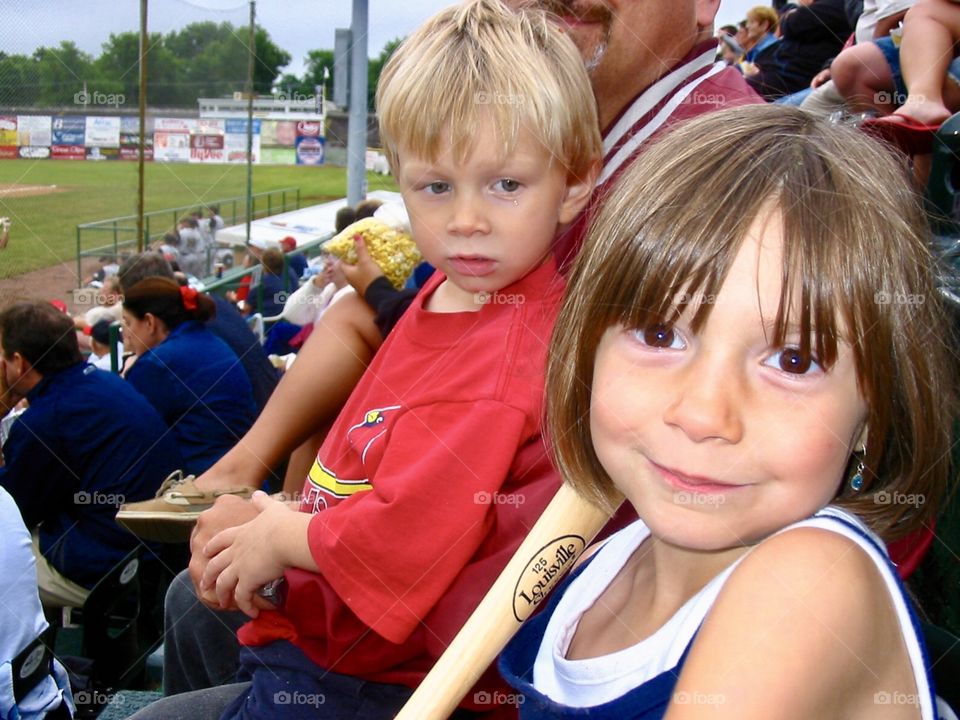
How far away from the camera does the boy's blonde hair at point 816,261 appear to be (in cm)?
80

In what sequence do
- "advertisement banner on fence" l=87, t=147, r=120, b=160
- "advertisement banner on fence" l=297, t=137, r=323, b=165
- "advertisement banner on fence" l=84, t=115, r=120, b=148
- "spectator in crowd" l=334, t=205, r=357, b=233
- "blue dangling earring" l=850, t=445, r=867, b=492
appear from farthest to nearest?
"advertisement banner on fence" l=297, t=137, r=323, b=165, "advertisement banner on fence" l=87, t=147, r=120, b=160, "spectator in crowd" l=334, t=205, r=357, b=233, "advertisement banner on fence" l=84, t=115, r=120, b=148, "blue dangling earring" l=850, t=445, r=867, b=492

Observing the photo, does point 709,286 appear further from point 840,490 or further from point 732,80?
point 732,80

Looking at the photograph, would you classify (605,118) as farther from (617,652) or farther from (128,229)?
(128,229)

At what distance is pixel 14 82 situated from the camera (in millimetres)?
3375

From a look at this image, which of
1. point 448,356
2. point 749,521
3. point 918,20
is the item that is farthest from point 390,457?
point 918,20

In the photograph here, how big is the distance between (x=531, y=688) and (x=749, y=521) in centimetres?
32

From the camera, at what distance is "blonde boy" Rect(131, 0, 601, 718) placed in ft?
3.86

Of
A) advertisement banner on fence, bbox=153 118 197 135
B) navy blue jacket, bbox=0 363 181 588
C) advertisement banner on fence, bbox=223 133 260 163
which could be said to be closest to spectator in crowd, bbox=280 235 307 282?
advertisement banner on fence, bbox=223 133 260 163

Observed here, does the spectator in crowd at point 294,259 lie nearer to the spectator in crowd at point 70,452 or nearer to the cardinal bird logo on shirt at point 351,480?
the spectator in crowd at point 70,452

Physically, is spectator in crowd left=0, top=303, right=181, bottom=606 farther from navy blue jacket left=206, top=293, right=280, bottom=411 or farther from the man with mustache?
the man with mustache

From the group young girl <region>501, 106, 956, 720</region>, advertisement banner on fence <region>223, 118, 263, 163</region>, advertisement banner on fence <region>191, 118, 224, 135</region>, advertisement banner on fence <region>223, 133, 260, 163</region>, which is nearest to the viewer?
young girl <region>501, 106, 956, 720</region>

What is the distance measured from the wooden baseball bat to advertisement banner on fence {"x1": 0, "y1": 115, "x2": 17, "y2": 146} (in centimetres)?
249

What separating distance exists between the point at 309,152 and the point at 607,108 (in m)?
17.1

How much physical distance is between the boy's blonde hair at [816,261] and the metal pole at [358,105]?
5005 millimetres
